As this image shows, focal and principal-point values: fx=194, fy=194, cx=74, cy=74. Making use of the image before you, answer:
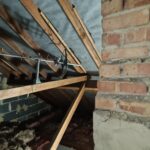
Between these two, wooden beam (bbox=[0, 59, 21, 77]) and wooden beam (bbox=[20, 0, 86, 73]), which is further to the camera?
wooden beam (bbox=[0, 59, 21, 77])

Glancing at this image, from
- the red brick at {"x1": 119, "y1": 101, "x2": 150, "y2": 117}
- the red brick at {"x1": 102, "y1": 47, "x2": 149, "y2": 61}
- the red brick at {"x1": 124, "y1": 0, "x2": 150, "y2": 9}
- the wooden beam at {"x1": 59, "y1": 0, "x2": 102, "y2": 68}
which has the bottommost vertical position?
the red brick at {"x1": 119, "y1": 101, "x2": 150, "y2": 117}

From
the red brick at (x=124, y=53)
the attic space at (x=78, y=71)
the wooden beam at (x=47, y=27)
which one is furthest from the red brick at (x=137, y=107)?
the wooden beam at (x=47, y=27)

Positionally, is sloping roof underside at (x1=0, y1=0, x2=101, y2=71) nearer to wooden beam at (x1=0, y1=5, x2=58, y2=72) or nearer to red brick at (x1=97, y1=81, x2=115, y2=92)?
wooden beam at (x1=0, y1=5, x2=58, y2=72)

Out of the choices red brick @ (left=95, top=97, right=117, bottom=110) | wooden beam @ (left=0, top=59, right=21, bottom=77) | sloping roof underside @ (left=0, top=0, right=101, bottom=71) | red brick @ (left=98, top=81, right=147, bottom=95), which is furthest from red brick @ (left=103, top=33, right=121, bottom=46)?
wooden beam @ (left=0, top=59, right=21, bottom=77)

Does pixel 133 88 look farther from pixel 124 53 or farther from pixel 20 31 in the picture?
pixel 20 31

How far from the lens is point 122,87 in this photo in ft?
3.60

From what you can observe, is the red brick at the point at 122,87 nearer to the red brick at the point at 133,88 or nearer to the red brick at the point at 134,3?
the red brick at the point at 133,88

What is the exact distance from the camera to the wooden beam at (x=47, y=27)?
1.94 meters

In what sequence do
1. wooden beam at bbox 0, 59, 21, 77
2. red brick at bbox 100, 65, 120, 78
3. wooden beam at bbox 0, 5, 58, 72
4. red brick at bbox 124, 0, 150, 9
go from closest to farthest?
red brick at bbox 124, 0, 150, 9 → red brick at bbox 100, 65, 120, 78 → wooden beam at bbox 0, 5, 58, 72 → wooden beam at bbox 0, 59, 21, 77

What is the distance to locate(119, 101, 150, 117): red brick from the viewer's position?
3.35 ft

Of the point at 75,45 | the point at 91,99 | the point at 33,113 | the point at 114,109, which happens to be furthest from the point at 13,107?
the point at 114,109

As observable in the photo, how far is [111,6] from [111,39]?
7.2 inches

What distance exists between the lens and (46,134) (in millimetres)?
4035

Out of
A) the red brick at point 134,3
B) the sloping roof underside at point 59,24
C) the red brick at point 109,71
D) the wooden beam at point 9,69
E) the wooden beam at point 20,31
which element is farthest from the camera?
the wooden beam at point 9,69
